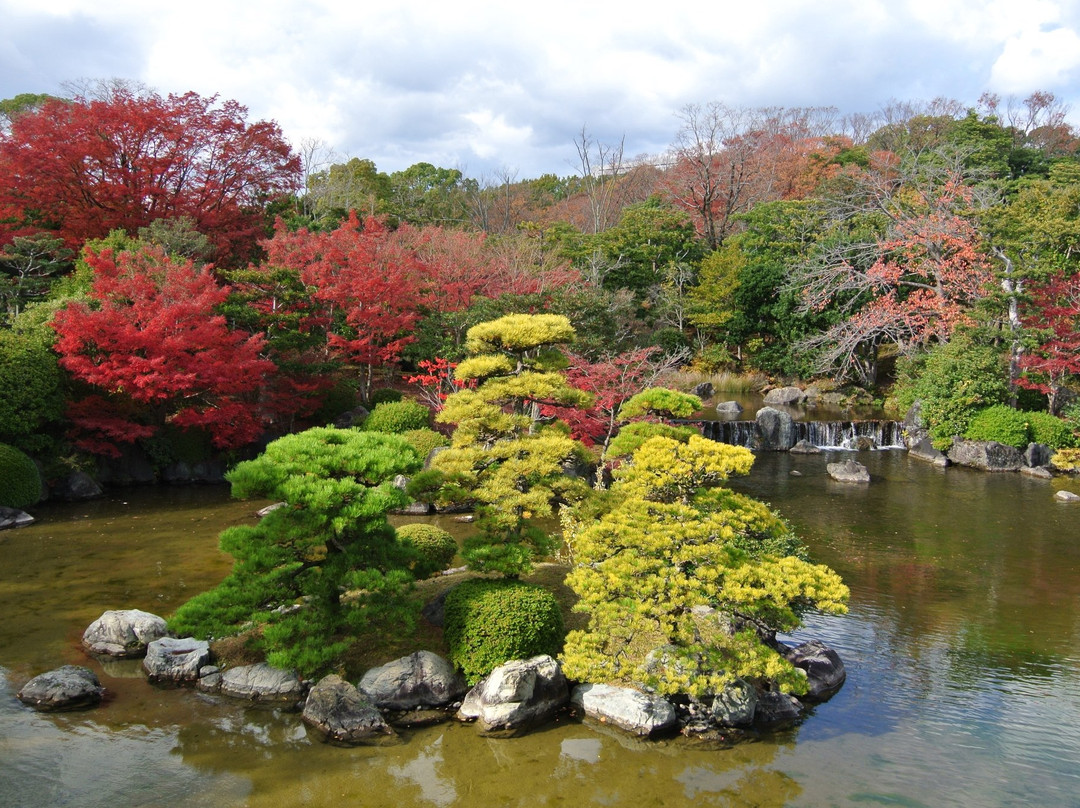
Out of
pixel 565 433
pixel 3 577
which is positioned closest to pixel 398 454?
pixel 565 433

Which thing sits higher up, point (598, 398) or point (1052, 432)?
point (598, 398)

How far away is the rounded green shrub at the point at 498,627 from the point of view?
8.00m

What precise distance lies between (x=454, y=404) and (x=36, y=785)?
218 inches

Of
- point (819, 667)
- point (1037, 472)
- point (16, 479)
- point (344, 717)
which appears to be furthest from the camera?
point (1037, 472)

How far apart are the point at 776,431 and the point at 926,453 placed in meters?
4.30

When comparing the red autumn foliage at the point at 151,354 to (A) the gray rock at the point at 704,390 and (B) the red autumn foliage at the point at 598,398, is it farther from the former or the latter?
(A) the gray rock at the point at 704,390

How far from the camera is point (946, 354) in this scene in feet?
72.9

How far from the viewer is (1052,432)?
68.0ft

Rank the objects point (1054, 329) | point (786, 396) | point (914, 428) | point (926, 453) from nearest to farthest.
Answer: point (1054, 329)
point (926, 453)
point (914, 428)
point (786, 396)

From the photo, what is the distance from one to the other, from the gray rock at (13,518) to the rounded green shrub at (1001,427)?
23.1 metres

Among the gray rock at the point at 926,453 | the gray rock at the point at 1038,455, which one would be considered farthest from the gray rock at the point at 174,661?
the gray rock at the point at 1038,455

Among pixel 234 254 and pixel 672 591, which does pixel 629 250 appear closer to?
pixel 234 254

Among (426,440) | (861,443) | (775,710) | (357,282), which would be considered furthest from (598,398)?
(861,443)

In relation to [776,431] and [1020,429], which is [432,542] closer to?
[776,431]
